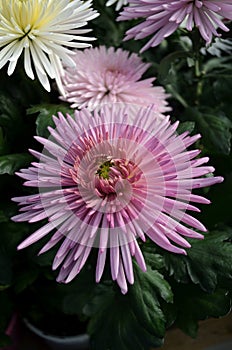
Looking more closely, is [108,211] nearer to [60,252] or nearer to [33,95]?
[60,252]

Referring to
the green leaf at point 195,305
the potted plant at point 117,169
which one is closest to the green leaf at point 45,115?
the potted plant at point 117,169

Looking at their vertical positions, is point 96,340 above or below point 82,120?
below

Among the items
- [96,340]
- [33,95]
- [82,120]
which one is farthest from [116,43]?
[96,340]

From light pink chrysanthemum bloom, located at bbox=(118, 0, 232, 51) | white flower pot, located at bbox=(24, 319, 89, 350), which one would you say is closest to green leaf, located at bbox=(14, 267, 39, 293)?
white flower pot, located at bbox=(24, 319, 89, 350)

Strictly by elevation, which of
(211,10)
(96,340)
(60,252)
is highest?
(211,10)

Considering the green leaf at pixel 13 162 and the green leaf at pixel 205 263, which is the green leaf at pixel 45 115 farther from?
the green leaf at pixel 205 263

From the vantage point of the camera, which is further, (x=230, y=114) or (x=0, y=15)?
(x=230, y=114)

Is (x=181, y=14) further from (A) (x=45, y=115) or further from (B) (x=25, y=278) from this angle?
(B) (x=25, y=278)
